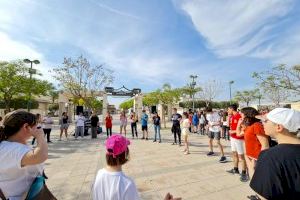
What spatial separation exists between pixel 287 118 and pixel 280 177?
551 millimetres

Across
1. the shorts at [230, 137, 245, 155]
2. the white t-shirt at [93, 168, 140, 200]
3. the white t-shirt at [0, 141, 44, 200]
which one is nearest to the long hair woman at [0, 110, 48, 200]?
the white t-shirt at [0, 141, 44, 200]

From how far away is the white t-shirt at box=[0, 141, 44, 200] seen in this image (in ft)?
8.14

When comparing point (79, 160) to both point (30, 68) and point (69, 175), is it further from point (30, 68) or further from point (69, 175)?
point (30, 68)

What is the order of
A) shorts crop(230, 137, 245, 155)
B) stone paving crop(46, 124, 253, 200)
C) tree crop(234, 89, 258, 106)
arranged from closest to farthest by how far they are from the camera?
stone paving crop(46, 124, 253, 200), shorts crop(230, 137, 245, 155), tree crop(234, 89, 258, 106)

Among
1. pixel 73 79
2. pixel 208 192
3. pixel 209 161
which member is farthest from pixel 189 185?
pixel 73 79

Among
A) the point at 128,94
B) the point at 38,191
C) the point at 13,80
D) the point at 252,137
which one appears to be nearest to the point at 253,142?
the point at 252,137

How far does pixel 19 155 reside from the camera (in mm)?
2488

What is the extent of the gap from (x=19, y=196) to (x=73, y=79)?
2924 cm

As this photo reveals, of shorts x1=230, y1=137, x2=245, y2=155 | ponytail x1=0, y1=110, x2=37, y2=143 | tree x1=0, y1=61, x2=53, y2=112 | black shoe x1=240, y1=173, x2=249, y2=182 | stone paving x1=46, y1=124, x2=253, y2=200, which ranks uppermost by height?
tree x1=0, y1=61, x2=53, y2=112

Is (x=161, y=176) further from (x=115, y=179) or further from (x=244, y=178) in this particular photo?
(x=115, y=179)

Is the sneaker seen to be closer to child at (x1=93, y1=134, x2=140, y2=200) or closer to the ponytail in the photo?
child at (x1=93, y1=134, x2=140, y2=200)

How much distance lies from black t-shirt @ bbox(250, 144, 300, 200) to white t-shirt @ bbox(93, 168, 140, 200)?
979 millimetres

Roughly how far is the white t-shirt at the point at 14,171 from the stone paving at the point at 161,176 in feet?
11.9

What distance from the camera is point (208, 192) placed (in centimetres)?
627
